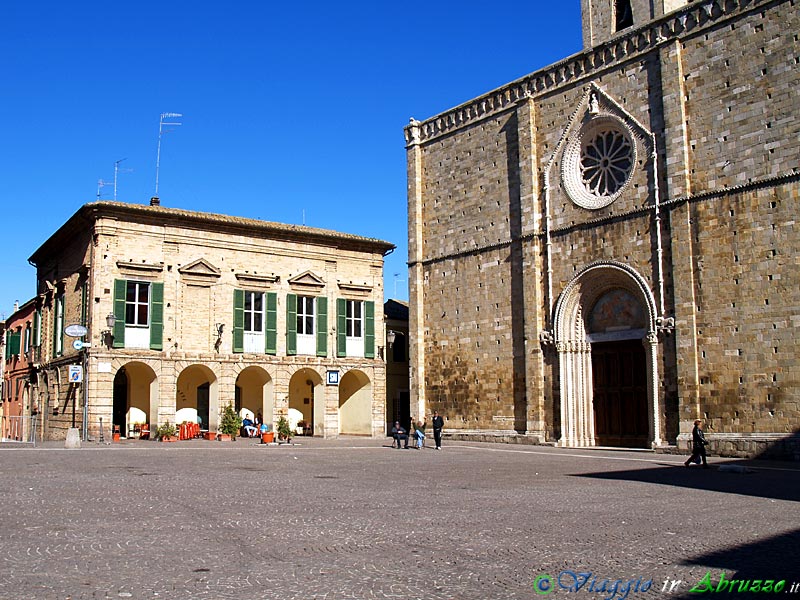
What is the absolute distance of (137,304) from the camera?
32.3 meters

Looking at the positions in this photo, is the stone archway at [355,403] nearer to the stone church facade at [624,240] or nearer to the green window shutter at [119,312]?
the stone church facade at [624,240]

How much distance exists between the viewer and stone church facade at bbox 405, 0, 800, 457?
71.9 feet

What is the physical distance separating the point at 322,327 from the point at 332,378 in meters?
2.30

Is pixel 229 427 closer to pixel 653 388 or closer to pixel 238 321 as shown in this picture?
pixel 238 321

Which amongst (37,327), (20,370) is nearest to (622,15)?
(37,327)

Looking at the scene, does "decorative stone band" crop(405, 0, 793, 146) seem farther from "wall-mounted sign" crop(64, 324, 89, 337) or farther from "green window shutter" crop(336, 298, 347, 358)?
"wall-mounted sign" crop(64, 324, 89, 337)

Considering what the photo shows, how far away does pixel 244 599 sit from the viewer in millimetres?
5863

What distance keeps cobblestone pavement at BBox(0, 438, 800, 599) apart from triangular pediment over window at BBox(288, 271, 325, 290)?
19159 mm

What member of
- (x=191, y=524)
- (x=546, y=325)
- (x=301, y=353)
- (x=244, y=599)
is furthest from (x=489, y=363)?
(x=244, y=599)

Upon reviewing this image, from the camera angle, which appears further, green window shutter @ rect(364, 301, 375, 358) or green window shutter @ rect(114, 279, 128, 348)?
green window shutter @ rect(364, 301, 375, 358)

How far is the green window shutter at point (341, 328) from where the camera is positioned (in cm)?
3678

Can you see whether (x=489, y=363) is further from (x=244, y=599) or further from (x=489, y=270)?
(x=244, y=599)

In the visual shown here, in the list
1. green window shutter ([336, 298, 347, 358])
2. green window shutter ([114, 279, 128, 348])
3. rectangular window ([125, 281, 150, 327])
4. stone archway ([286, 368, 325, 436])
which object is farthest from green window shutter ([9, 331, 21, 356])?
green window shutter ([336, 298, 347, 358])

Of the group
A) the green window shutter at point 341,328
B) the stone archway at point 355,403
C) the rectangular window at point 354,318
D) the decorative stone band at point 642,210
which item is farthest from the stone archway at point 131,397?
the decorative stone band at point 642,210
